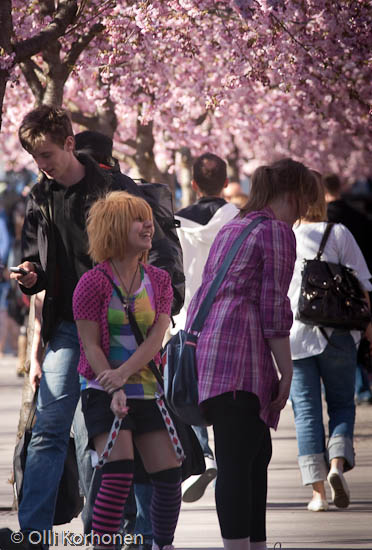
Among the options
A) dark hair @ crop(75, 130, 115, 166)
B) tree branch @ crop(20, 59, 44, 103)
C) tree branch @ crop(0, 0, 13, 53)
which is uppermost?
tree branch @ crop(0, 0, 13, 53)

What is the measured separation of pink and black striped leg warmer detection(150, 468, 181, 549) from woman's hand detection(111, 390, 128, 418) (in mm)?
357

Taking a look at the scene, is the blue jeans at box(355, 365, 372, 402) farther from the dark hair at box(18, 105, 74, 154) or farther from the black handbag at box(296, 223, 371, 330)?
the dark hair at box(18, 105, 74, 154)

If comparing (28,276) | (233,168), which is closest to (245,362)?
(28,276)

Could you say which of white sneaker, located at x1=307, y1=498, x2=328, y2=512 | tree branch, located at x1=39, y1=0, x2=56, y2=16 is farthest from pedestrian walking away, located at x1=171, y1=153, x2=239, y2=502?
tree branch, located at x1=39, y1=0, x2=56, y2=16

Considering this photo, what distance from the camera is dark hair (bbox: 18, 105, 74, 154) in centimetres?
615

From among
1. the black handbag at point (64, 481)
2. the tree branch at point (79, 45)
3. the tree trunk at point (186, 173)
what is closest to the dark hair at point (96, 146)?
the black handbag at point (64, 481)

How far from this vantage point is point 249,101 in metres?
16.6

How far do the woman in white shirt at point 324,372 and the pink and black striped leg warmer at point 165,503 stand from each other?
263cm

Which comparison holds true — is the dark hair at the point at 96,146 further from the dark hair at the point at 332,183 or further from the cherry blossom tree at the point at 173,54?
the dark hair at the point at 332,183

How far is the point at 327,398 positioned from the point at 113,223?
10.1ft

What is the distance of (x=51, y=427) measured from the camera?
6.27 meters

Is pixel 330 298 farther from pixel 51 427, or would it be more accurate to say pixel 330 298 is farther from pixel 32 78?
pixel 32 78

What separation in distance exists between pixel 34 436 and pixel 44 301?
0.62 m

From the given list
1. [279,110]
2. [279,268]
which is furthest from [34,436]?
[279,110]
